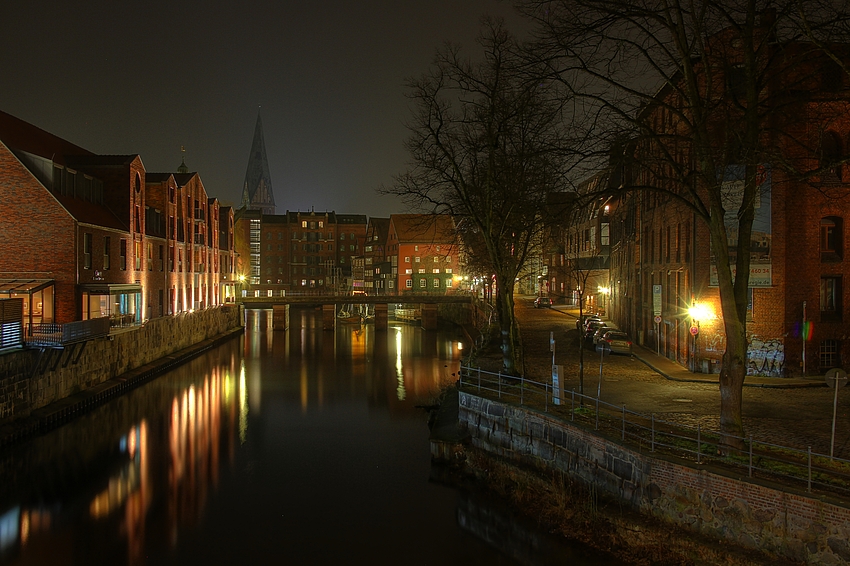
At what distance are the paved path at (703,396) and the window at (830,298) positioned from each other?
2384 millimetres

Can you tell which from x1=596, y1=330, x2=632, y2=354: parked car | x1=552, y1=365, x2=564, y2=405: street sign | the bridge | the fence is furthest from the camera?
the bridge

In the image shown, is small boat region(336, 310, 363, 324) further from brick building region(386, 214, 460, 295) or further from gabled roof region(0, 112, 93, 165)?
gabled roof region(0, 112, 93, 165)

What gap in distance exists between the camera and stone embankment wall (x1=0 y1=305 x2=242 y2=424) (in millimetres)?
21203

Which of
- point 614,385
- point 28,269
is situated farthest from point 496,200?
point 28,269

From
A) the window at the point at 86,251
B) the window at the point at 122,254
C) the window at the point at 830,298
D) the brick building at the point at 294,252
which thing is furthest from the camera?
the brick building at the point at 294,252

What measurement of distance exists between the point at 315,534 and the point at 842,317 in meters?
19.6

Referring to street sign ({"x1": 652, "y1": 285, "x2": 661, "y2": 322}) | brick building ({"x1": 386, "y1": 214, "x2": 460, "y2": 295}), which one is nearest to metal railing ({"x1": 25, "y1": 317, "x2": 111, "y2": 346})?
street sign ({"x1": 652, "y1": 285, "x2": 661, "y2": 322})

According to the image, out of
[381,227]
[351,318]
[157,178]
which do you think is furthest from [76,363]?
[381,227]

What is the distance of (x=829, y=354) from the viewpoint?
2250 cm

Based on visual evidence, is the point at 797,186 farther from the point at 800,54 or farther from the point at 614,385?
the point at 800,54

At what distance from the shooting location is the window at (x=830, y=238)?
73.7 ft

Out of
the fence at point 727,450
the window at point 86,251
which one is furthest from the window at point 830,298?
the window at point 86,251

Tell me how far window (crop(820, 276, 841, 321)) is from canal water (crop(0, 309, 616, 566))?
14.9 meters

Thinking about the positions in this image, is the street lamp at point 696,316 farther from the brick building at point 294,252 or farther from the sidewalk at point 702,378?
the brick building at point 294,252
